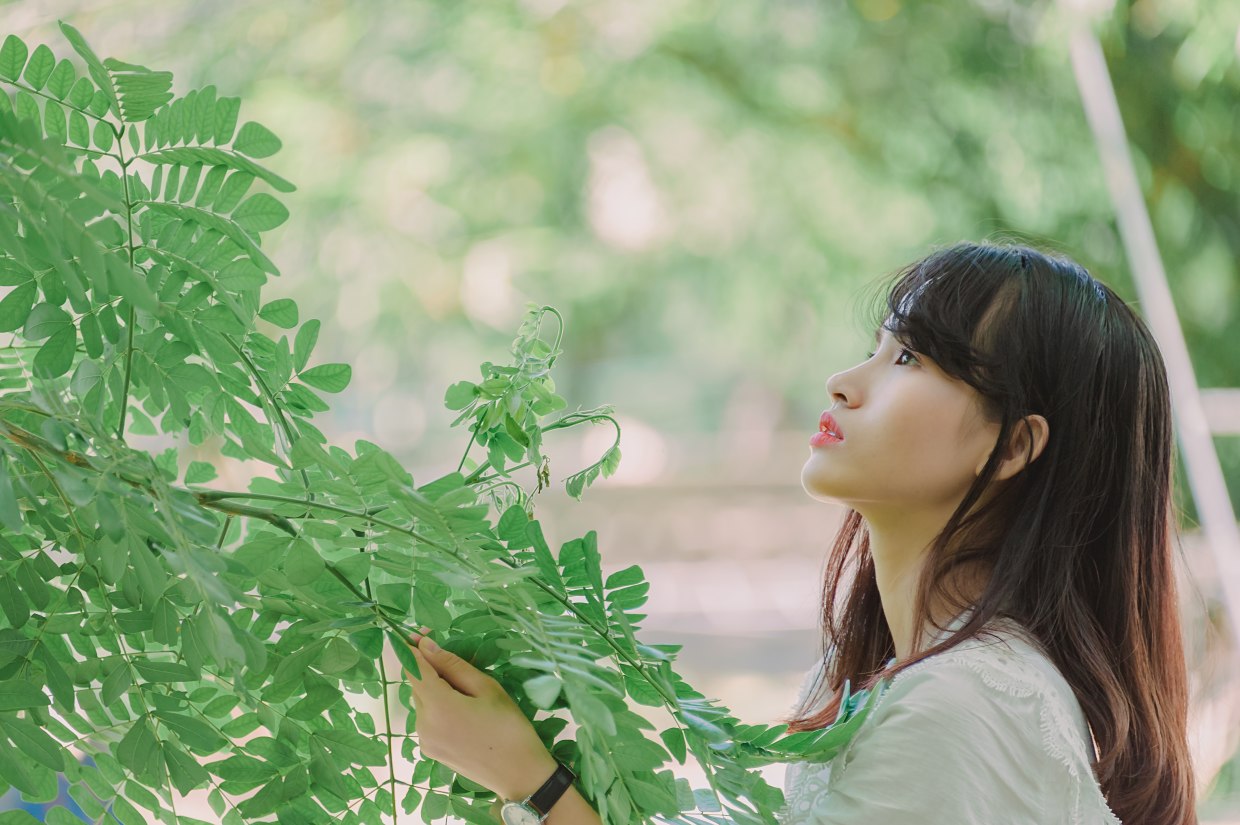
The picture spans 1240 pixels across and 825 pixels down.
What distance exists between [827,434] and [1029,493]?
0.12 metres

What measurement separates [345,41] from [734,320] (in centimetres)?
145

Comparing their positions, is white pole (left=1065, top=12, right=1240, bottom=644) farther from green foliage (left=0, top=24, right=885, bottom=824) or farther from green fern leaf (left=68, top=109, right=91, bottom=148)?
Answer: green fern leaf (left=68, top=109, right=91, bottom=148)

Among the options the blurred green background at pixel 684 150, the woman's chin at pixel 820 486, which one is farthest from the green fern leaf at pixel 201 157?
the blurred green background at pixel 684 150

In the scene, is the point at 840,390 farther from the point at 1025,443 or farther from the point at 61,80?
the point at 61,80

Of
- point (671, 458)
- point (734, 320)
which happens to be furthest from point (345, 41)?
point (671, 458)

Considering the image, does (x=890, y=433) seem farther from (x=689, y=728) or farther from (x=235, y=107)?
(x=235, y=107)

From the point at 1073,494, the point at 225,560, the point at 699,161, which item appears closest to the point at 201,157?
the point at 225,560

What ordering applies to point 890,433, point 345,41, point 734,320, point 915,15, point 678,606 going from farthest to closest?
point 678,606
point 734,320
point 345,41
point 915,15
point 890,433

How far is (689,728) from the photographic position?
461mm

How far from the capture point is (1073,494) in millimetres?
696

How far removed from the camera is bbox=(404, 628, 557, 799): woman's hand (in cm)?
48

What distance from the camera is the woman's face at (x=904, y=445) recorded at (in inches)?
26.6

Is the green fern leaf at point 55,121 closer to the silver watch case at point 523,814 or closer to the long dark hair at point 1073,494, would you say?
the silver watch case at point 523,814

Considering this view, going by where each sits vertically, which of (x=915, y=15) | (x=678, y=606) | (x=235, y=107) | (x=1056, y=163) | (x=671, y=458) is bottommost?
(x=678, y=606)
